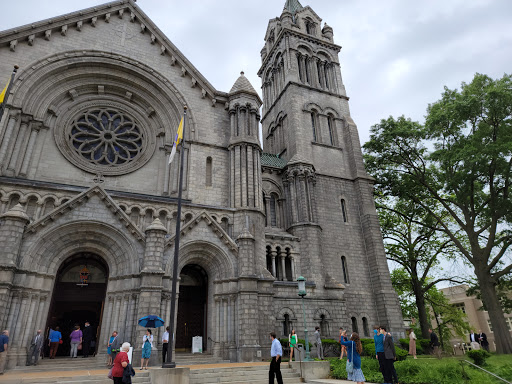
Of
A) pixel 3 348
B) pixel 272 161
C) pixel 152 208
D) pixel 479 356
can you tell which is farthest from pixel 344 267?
pixel 3 348

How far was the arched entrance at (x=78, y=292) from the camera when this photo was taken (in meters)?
17.7

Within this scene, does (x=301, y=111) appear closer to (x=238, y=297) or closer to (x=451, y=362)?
(x=238, y=297)

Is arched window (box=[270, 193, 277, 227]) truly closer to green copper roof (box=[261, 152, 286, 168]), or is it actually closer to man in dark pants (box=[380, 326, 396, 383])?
green copper roof (box=[261, 152, 286, 168])

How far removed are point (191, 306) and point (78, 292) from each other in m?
5.99

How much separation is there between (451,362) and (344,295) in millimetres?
12679

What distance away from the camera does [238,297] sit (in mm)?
17578

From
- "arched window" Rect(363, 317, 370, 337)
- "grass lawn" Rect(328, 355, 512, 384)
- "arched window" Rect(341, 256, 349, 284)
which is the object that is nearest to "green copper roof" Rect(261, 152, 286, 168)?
"arched window" Rect(341, 256, 349, 284)

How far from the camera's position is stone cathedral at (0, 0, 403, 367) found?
1592cm

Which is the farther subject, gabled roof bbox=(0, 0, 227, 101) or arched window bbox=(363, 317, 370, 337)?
arched window bbox=(363, 317, 370, 337)

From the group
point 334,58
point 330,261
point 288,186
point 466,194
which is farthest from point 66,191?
point 334,58

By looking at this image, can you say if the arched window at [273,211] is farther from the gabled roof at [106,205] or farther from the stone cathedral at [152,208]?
the gabled roof at [106,205]

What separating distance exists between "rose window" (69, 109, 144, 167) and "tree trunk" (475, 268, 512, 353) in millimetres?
23825

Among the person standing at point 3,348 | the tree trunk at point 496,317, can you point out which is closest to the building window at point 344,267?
the tree trunk at point 496,317

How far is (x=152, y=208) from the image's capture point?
60.1 ft
